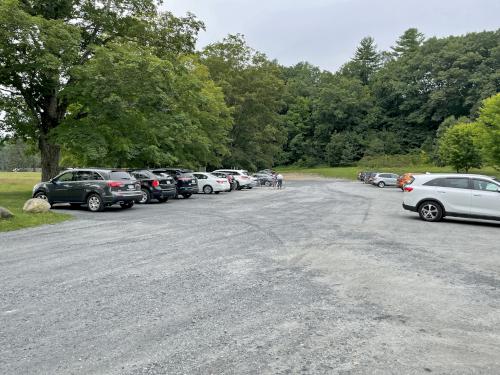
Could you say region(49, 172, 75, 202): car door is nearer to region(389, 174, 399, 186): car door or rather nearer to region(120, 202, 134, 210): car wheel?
region(120, 202, 134, 210): car wheel

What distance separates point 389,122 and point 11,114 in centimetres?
9128

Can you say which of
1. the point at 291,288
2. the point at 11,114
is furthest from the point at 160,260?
the point at 11,114

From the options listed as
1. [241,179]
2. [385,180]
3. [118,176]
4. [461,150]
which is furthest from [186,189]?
[461,150]

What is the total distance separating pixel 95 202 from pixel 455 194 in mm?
13304

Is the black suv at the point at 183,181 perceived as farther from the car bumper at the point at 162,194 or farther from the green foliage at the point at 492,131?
the green foliage at the point at 492,131

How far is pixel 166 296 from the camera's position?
5566mm

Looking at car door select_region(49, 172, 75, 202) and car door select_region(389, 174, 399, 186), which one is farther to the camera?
car door select_region(389, 174, 399, 186)

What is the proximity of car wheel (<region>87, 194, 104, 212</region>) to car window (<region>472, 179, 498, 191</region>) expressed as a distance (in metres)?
13.5

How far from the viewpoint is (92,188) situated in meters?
16.5

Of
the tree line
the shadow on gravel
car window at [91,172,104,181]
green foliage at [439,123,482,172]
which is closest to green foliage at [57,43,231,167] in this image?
the tree line

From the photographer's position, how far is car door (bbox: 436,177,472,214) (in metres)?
13.8

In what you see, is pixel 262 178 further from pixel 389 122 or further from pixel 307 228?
pixel 389 122

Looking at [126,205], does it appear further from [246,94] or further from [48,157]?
[246,94]

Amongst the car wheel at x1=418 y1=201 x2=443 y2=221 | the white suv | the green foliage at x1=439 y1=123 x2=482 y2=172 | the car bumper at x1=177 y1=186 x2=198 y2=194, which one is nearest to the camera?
the white suv
